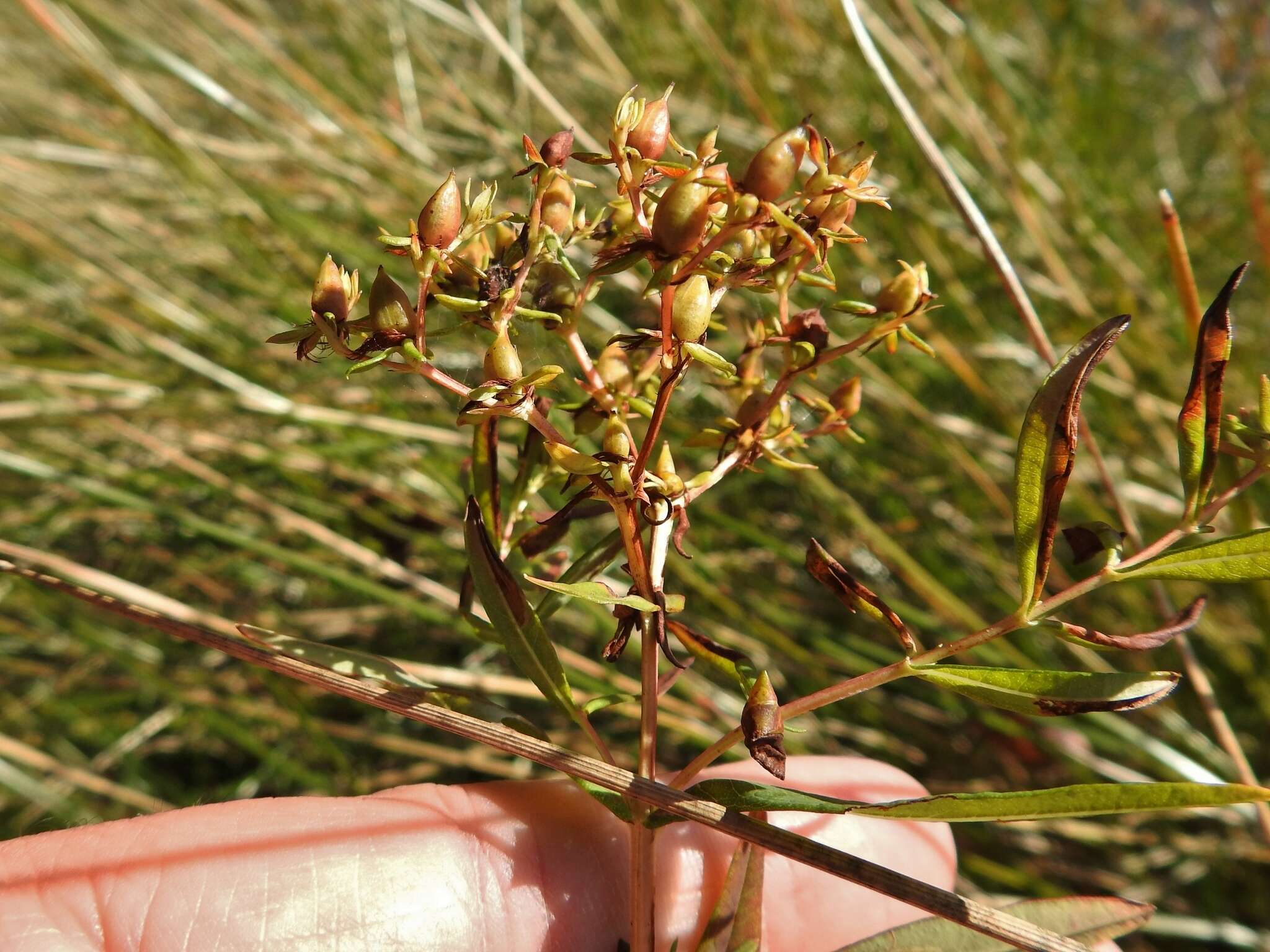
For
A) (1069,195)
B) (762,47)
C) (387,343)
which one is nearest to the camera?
(387,343)

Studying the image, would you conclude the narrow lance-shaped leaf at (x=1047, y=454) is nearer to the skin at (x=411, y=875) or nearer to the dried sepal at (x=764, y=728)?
the dried sepal at (x=764, y=728)

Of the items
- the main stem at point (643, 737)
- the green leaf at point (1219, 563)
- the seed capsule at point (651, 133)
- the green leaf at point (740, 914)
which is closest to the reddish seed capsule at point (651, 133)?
the seed capsule at point (651, 133)

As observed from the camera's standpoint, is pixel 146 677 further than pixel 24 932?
Yes

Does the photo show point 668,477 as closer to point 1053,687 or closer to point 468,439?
point 1053,687

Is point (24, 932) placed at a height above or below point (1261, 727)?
below

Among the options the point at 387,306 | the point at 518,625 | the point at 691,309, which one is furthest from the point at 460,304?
the point at 518,625

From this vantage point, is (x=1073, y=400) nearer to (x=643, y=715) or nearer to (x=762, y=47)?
(x=643, y=715)

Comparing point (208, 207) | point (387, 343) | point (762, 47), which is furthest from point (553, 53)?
point (387, 343)
